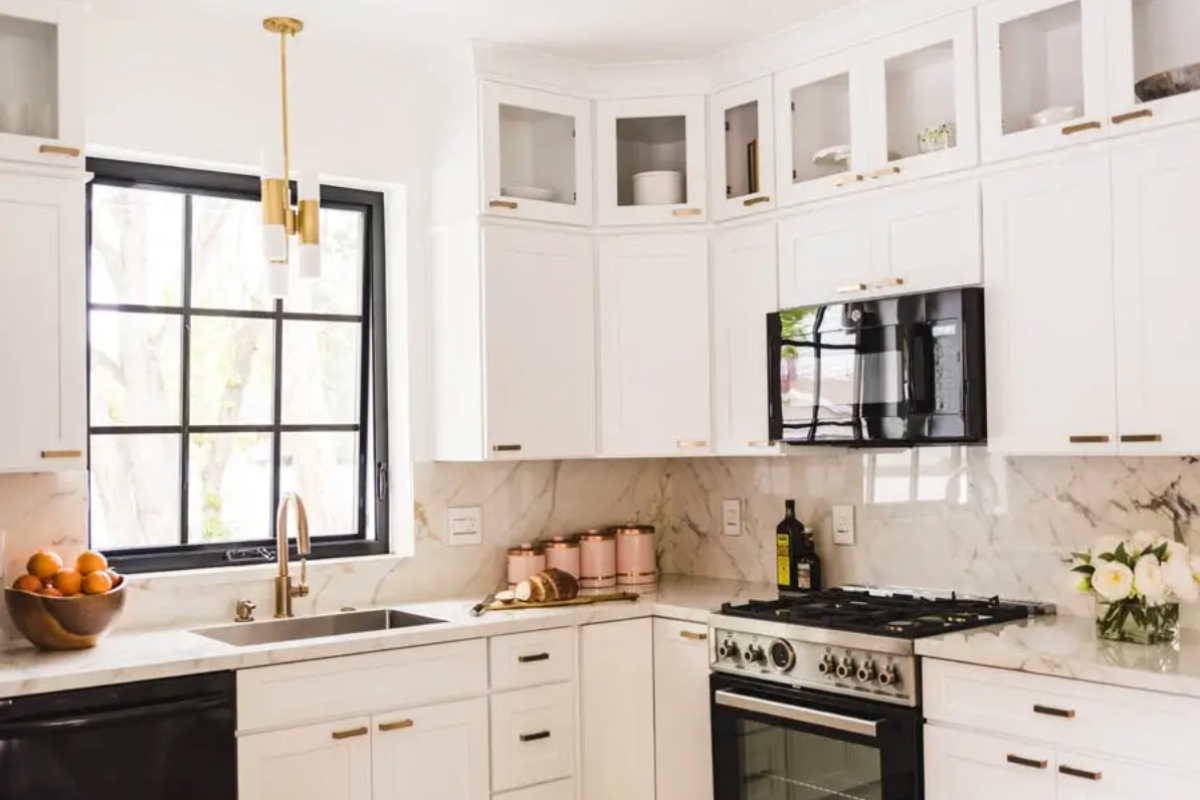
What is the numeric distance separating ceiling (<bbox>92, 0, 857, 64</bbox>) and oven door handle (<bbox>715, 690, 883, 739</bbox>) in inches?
79.7

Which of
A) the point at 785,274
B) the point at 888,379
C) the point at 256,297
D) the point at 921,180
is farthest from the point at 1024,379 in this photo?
the point at 256,297

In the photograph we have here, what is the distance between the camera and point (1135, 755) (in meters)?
2.60

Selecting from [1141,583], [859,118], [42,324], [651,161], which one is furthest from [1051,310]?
[42,324]

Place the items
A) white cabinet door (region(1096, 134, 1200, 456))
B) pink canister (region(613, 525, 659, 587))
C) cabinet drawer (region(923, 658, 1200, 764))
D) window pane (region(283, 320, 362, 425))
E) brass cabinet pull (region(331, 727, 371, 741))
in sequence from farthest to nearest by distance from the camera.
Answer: pink canister (region(613, 525, 659, 587))
window pane (region(283, 320, 362, 425))
brass cabinet pull (region(331, 727, 371, 741))
white cabinet door (region(1096, 134, 1200, 456))
cabinet drawer (region(923, 658, 1200, 764))

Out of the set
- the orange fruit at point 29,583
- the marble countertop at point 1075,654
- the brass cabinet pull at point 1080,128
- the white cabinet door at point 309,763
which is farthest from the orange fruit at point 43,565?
the brass cabinet pull at point 1080,128

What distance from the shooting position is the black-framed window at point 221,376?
362 centimetres

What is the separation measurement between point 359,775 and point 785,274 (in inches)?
77.1

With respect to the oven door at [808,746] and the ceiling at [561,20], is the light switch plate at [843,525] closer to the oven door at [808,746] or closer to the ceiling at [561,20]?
the oven door at [808,746]

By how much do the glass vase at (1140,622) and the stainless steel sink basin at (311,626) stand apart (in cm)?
184

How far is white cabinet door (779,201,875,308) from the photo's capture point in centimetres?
357

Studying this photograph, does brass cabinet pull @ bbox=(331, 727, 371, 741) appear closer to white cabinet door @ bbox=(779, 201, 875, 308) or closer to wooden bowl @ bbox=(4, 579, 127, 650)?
wooden bowl @ bbox=(4, 579, 127, 650)

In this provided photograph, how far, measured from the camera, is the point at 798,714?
129 inches

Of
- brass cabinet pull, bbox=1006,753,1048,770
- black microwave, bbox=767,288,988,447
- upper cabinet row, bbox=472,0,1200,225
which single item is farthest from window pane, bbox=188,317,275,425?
A: brass cabinet pull, bbox=1006,753,1048,770

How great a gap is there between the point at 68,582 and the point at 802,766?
2.00 m
